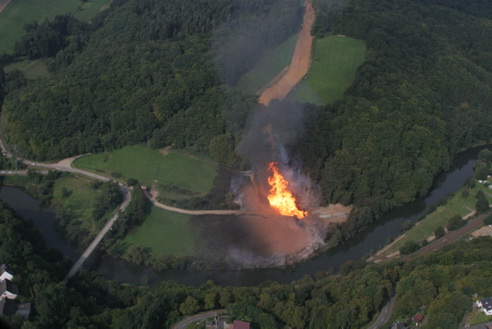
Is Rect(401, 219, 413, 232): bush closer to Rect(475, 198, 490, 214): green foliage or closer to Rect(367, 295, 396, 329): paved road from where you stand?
Rect(475, 198, 490, 214): green foliage

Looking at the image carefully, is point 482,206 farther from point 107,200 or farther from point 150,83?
point 150,83

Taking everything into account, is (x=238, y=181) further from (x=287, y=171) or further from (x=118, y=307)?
(x=118, y=307)

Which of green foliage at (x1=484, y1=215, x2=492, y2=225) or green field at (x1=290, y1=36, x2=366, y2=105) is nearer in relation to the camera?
green foliage at (x1=484, y1=215, x2=492, y2=225)

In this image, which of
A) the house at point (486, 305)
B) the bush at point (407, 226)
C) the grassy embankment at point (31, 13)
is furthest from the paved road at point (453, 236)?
the grassy embankment at point (31, 13)

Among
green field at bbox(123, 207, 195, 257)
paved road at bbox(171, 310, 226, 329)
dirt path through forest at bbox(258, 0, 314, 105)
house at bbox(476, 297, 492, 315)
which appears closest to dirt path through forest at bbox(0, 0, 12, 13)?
dirt path through forest at bbox(258, 0, 314, 105)

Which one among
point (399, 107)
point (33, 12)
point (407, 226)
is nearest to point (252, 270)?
point (407, 226)

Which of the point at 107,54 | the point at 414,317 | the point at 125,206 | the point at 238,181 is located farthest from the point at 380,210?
the point at 107,54
